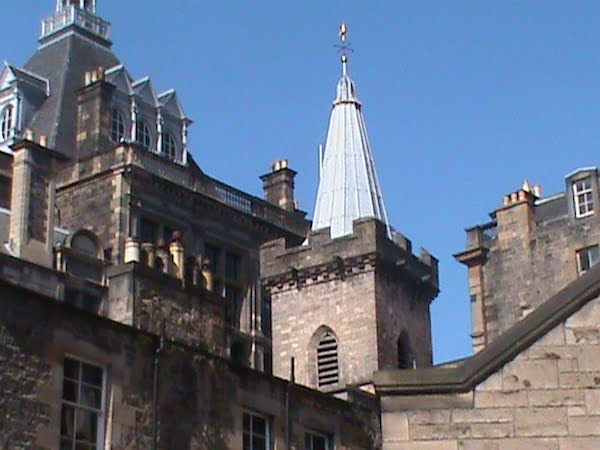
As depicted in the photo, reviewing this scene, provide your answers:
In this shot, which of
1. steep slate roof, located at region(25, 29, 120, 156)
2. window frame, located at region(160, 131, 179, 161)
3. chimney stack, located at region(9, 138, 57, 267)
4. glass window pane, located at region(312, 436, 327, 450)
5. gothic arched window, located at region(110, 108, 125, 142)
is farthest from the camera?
window frame, located at region(160, 131, 179, 161)

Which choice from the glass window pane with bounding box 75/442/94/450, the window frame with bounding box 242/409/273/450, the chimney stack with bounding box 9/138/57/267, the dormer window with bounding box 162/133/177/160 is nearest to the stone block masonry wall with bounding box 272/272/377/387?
the dormer window with bounding box 162/133/177/160

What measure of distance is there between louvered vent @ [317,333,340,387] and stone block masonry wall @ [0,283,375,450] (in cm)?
1588

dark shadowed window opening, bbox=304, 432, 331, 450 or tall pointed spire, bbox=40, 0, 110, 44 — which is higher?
tall pointed spire, bbox=40, 0, 110, 44

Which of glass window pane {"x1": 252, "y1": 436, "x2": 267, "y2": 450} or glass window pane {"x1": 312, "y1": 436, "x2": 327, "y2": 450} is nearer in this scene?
glass window pane {"x1": 252, "y1": 436, "x2": 267, "y2": 450}

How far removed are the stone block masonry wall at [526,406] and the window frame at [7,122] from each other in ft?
122

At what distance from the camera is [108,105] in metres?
48.0

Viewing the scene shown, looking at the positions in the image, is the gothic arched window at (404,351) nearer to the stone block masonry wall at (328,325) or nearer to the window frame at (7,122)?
the stone block masonry wall at (328,325)

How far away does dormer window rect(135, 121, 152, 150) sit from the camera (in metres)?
49.2

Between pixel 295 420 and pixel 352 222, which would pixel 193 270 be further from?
pixel 352 222

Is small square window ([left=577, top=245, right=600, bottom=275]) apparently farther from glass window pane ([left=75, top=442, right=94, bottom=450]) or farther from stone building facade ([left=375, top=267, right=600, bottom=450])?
stone building facade ([left=375, top=267, right=600, bottom=450])

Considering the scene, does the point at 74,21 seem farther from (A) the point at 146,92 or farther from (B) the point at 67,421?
(B) the point at 67,421

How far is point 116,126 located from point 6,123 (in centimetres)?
407

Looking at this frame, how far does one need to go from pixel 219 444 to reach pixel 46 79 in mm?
27221

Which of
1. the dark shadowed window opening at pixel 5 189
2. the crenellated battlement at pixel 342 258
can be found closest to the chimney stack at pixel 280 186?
the crenellated battlement at pixel 342 258
